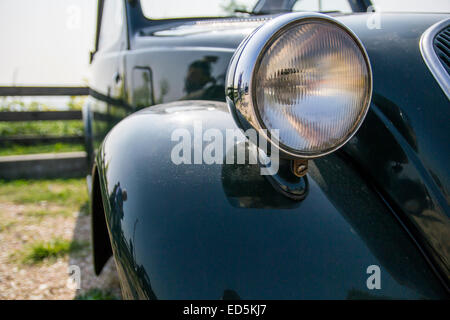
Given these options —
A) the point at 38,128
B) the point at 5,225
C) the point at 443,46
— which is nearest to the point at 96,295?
the point at 5,225

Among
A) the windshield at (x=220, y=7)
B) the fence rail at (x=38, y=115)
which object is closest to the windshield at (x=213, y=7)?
the windshield at (x=220, y=7)

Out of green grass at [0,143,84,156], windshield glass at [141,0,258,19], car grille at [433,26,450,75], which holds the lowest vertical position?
green grass at [0,143,84,156]

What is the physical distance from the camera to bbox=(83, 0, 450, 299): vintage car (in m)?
0.73

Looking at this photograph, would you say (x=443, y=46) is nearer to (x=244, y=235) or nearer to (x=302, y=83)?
(x=302, y=83)

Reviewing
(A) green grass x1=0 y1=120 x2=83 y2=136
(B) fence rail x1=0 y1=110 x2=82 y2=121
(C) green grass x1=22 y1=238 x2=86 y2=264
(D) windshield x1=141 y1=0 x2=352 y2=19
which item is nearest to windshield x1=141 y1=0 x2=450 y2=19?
(D) windshield x1=141 y1=0 x2=352 y2=19

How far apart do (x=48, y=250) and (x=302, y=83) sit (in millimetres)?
2197

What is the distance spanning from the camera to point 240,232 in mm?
752

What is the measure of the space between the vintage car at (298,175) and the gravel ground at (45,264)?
1.24m

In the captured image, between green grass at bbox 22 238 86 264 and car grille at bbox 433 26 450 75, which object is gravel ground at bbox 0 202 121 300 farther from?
car grille at bbox 433 26 450 75

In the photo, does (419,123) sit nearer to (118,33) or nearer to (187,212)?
(187,212)

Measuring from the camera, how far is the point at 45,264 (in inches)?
87.1

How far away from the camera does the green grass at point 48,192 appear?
339cm

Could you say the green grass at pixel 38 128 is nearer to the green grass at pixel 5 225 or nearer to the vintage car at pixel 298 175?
the green grass at pixel 5 225
